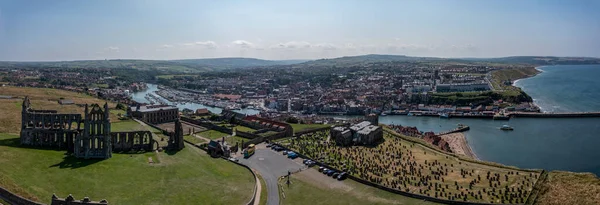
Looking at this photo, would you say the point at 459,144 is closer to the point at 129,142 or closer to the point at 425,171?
the point at 425,171

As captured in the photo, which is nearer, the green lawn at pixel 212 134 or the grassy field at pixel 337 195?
the grassy field at pixel 337 195

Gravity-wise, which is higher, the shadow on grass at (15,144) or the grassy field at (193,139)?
the shadow on grass at (15,144)

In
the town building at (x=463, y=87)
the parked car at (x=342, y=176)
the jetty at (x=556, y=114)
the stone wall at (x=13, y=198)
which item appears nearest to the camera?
the stone wall at (x=13, y=198)

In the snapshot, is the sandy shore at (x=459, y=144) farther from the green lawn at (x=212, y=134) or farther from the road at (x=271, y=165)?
the green lawn at (x=212, y=134)

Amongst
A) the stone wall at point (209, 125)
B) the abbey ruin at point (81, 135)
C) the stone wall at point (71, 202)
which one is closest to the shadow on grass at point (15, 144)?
the abbey ruin at point (81, 135)

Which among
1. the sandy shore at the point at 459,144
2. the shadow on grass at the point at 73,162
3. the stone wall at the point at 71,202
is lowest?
the sandy shore at the point at 459,144

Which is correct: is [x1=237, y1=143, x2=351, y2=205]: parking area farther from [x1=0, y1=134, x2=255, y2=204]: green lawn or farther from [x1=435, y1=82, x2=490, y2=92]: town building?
[x1=435, y1=82, x2=490, y2=92]: town building
